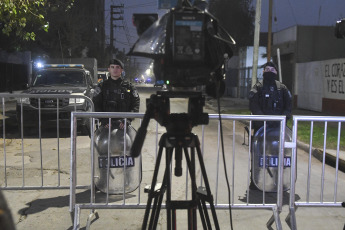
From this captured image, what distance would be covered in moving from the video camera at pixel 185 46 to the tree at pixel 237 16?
3386 centimetres

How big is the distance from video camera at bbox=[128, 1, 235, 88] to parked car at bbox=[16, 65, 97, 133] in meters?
7.58

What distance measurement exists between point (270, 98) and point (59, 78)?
7.81m

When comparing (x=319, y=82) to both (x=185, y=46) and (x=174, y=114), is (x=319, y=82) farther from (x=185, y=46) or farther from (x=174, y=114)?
(x=185, y=46)

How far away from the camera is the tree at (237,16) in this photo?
35719mm

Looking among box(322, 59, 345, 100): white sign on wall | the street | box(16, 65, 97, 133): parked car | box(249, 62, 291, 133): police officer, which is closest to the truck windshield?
box(16, 65, 97, 133): parked car

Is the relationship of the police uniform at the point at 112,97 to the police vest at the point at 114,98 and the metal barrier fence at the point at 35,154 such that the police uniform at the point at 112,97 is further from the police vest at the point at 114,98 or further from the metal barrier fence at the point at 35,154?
the metal barrier fence at the point at 35,154

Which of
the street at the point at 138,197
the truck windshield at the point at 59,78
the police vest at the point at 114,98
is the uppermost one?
the truck windshield at the point at 59,78

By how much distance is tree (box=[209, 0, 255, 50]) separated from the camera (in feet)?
117

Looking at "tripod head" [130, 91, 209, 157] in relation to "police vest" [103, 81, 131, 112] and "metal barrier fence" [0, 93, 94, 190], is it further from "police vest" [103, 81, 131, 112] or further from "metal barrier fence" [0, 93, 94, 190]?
"police vest" [103, 81, 131, 112]

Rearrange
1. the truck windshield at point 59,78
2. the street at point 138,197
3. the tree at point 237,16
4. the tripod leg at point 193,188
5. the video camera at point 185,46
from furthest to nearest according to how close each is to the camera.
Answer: the tree at point 237,16, the truck windshield at point 59,78, the street at point 138,197, the tripod leg at point 193,188, the video camera at point 185,46

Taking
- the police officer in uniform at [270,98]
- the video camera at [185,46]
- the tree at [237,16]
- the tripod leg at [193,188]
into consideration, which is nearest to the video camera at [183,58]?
the video camera at [185,46]

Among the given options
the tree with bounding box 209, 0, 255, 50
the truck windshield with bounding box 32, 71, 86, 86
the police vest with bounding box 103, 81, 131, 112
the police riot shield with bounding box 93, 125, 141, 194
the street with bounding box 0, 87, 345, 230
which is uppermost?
the tree with bounding box 209, 0, 255, 50

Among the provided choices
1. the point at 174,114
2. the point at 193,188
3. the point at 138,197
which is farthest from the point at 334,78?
the point at 174,114

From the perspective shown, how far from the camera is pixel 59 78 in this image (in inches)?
464
